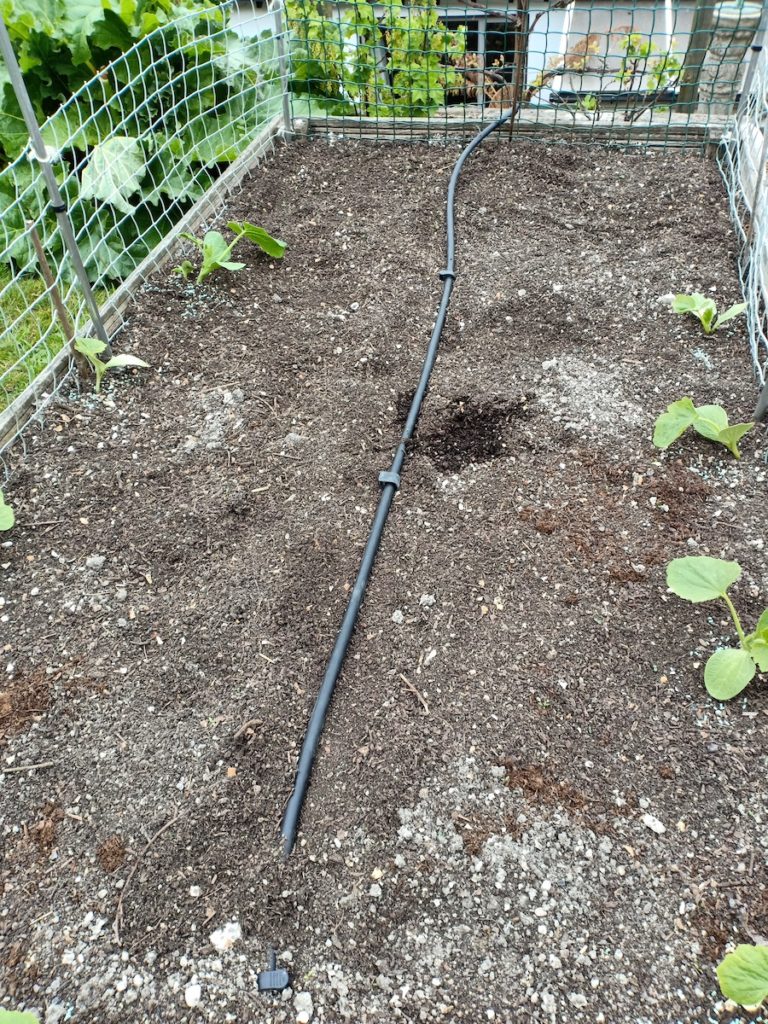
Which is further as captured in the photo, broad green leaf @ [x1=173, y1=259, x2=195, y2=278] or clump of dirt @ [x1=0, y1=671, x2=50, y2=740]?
broad green leaf @ [x1=173, y1=259, x2=195, y2=278]

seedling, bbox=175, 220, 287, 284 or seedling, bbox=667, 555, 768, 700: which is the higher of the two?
seedling, bbox=175, 220, 287, 284

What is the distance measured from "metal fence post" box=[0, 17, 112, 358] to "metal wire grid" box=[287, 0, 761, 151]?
2151 mm

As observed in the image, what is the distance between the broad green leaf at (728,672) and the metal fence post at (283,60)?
3.71 metres

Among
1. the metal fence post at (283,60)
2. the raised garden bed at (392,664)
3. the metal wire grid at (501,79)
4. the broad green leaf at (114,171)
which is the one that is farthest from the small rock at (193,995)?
the metal fence post at (283,60)

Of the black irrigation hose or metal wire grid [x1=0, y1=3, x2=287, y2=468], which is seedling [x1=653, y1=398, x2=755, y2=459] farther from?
metal wire grid [x1=0, y1=3, x2=287, y2=468]

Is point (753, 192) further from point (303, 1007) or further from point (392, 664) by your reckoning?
point (303, 1007)

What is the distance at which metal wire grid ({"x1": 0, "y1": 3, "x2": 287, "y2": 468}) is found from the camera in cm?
349

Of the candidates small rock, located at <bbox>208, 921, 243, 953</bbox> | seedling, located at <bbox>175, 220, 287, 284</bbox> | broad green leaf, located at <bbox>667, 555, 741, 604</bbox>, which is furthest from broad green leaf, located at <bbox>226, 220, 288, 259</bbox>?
small rock, located at <bbox>208, 921, 243, 953</bbox>

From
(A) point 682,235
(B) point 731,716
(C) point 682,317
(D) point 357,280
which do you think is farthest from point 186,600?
(A) point 682,235

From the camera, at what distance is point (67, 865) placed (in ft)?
5.59

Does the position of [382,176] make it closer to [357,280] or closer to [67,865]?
[357,280]

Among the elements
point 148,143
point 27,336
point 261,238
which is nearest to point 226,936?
point 261,238

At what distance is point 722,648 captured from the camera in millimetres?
1975

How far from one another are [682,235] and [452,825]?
287 cm
